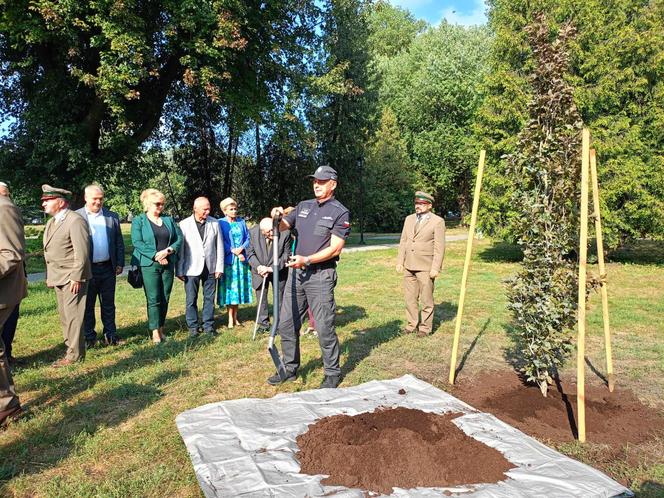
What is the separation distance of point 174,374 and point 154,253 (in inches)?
72.3

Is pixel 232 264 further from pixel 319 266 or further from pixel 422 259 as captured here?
pixel 319 266

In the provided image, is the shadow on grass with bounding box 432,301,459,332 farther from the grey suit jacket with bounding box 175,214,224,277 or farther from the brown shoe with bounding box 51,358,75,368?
the brown shoe with bounding box 51,358,75,368

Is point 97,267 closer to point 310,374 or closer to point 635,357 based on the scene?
point 310,374

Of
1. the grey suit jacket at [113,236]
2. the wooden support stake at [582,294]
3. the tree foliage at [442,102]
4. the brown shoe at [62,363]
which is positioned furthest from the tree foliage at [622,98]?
the tree foliage at [442,102]

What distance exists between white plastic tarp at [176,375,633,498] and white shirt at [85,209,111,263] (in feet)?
10.6

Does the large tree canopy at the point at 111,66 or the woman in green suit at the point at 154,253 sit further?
the large tree canopy at the point at 111,66

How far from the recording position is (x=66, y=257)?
565cm

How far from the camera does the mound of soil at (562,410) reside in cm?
411

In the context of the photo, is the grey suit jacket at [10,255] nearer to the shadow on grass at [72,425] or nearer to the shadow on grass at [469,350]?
the shadow on grass at [72,425]

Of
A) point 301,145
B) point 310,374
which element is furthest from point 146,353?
point 301,145

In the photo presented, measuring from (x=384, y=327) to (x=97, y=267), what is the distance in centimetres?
438

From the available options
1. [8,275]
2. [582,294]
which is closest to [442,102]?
[582,294]

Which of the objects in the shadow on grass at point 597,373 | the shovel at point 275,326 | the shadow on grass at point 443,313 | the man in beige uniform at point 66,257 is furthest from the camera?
the shadow on grass at point 443,313

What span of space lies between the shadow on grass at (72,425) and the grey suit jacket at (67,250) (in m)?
1.52
